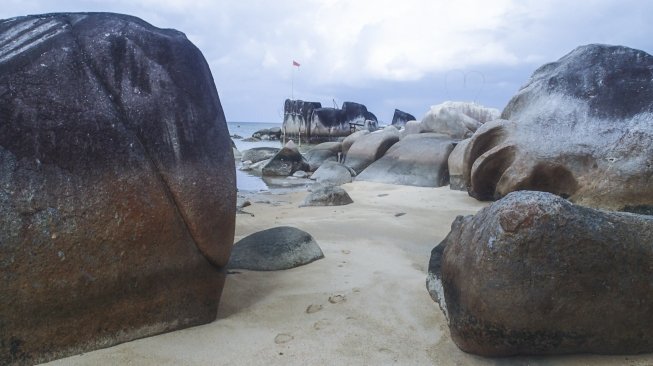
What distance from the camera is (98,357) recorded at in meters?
2.00

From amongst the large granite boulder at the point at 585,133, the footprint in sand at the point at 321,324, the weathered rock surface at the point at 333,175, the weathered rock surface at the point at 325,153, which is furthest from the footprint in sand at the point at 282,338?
the weathered rock surface at the point at 325,153

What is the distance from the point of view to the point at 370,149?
12.8 meters

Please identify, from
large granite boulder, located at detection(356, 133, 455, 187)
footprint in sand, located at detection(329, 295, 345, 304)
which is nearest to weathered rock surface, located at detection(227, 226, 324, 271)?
footprint in sand, located at detection(329, 295, 345, 304)

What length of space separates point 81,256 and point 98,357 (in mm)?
420

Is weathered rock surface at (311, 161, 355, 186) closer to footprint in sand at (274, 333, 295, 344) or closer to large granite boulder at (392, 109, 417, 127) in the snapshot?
footprint in sand at (274, 333, 295, 344)

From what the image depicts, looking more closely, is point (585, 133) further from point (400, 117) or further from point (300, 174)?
point (400, 117)

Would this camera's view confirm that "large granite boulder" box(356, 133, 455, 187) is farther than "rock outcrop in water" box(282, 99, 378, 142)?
No

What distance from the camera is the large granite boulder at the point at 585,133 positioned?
4516mm

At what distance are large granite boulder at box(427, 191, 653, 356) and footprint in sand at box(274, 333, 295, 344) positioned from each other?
0.81 meters

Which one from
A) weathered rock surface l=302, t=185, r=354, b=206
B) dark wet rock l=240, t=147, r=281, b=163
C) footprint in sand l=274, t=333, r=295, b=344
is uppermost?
footprint in sand l=274, t=333, r=295, b=344

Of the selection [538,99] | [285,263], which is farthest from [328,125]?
[285,263]

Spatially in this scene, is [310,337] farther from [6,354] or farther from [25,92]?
[25,92]

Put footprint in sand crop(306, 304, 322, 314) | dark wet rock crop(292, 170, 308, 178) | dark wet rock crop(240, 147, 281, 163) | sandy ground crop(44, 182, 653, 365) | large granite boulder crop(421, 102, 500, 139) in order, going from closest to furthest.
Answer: sandy ground crop(44, 182, 653, 365) < footprint in sand crop(306, 304, 322, 314) < large granite boulder crop(421, 102, 500, 139) < dark wet rock crop(292, 170, 308, 178) < dark wet rock crop(240, 147, 281, 163)

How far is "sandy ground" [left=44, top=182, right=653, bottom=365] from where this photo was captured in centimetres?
201
